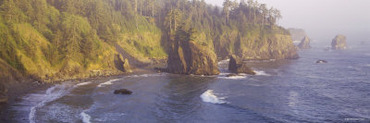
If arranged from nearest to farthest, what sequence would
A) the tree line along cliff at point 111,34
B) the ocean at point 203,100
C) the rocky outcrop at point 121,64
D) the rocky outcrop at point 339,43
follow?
the ocean at point 203,100, the tree line along cliff at point 111,34, the rocky outcrop at point 121,64, the rocky outcrop at point 339,43

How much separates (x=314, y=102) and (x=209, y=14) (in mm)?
110284

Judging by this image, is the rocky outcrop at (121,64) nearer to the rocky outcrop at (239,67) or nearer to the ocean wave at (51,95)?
the ocean wave at (51,95)

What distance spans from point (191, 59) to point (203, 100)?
3160 cm

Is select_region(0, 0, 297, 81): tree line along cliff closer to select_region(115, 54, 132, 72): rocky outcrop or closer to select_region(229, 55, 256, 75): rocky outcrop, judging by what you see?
select_region(115, 54, 132, 72): rocky outcrop

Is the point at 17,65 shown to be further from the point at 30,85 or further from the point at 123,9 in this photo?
the point at 123,9

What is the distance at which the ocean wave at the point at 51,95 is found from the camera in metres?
43.8

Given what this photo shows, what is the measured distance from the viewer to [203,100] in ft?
182

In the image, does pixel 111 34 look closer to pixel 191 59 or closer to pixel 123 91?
pixel 191 59

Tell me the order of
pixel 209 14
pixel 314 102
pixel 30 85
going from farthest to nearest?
pixel 209 14 → pixel 30 85 → pixel 314 102

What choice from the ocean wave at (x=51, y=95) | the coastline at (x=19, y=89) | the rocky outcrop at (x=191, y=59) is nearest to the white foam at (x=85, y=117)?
the ocean wave at (x=51, y=95)

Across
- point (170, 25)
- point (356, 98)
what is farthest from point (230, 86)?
point (170, 25)

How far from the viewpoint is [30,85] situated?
62500mm

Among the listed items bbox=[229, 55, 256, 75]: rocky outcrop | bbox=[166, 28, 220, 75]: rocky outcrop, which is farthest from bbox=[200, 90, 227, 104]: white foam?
bbox=[229, 55, 256, 75]: rocky outcrop

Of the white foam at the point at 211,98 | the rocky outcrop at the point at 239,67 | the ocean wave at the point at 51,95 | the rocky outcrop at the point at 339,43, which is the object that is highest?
the rocky outcrop at the point at 339,43
